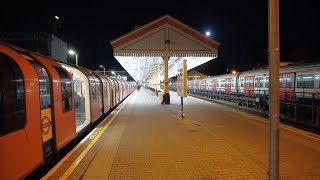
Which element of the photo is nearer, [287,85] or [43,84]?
[43,84]

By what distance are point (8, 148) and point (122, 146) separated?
13.4 feet

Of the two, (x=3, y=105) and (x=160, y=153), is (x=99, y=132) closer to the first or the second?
(x=160, y=153)

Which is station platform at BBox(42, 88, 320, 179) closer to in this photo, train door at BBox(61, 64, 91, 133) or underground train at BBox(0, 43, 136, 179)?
underground train at BBox(0, 43, 136, 179)

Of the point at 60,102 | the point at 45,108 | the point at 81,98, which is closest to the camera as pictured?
the point at 45,108

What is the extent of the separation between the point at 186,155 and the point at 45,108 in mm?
3455

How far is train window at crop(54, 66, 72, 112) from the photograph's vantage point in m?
7.64

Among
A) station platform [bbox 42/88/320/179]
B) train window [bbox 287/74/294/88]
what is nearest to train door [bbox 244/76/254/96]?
train window [bbox 287/74/294/88]

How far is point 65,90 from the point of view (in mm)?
7902

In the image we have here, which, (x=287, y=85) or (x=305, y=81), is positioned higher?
(x=305, y=81)

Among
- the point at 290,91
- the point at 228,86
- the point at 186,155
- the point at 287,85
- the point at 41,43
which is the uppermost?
the point at 41,43

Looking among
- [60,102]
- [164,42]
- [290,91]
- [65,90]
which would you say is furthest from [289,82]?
[60,102]

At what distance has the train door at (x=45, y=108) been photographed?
596cm

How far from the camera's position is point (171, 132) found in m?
10.3

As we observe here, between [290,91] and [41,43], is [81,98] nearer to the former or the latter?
[290,91]
